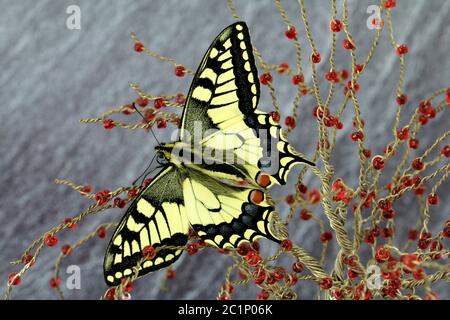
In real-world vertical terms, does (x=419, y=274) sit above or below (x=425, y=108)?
below

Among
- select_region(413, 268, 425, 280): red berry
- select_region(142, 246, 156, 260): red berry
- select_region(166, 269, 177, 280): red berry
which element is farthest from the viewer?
select_region(166, 269, 177, 280): red berry

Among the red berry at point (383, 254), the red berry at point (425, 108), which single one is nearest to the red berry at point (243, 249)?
the red berry at point (383, 254)

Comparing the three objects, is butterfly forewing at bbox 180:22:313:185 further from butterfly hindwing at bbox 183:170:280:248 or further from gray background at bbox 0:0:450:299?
gray background at bbox 0:0:450:299

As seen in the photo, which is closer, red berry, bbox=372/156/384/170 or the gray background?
red berry, bbox=372/156/384/170

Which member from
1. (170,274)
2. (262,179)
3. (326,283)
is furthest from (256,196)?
(170,274)

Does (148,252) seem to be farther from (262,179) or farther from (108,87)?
(108,87)

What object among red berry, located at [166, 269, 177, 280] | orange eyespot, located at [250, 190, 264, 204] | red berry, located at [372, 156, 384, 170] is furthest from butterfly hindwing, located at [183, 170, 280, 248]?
red berry, located at [166, 269, 177, 280]

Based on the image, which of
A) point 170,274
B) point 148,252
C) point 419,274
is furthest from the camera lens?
point 170,274
